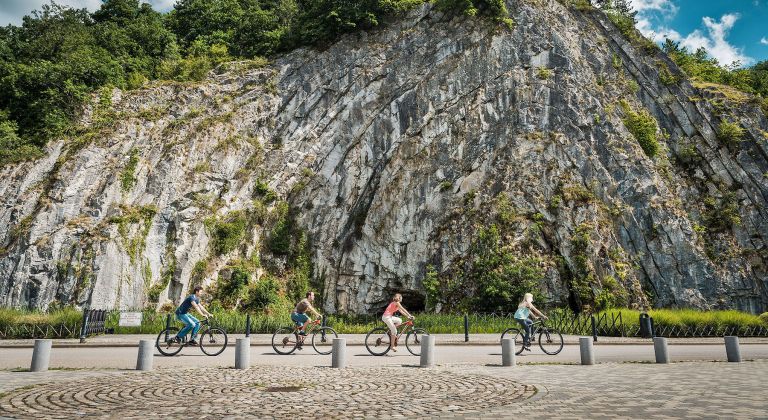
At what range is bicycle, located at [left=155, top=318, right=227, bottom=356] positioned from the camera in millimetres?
12302

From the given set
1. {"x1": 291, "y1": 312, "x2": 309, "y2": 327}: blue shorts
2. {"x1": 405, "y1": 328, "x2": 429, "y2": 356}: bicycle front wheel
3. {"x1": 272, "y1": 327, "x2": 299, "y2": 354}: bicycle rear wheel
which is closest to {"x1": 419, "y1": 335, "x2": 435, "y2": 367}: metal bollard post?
{"x1": 405, "y1": 328, "x2": 429, "y2": 356}: bicycle front wheel

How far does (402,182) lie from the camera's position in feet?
99.5

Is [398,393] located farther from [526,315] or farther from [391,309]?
[526,315]

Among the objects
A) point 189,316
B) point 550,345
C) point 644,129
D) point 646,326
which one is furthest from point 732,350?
point 644,129

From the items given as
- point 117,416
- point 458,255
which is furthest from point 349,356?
point 458,255

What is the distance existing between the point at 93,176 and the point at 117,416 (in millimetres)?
24649

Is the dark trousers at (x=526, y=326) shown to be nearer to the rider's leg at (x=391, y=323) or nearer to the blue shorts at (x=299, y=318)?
the rider's leg at (x=391, y=323)

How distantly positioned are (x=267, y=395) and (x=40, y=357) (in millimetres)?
6147

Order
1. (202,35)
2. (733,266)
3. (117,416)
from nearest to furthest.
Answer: (117,416), (733,266), (202,35)

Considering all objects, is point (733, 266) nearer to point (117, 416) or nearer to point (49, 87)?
point (117, 416)

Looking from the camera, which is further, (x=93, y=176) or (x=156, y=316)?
(x=93, y=176)

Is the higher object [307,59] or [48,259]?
[307,59]

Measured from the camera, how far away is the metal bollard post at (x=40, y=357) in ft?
30.7

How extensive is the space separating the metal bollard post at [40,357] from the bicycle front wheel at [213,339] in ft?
12.2
